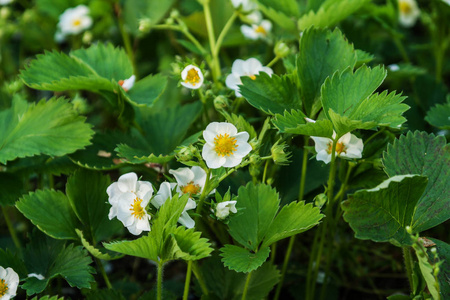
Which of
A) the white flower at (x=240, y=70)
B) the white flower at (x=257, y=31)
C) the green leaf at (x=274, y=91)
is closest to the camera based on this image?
the green leaf at (x=274, y=91)

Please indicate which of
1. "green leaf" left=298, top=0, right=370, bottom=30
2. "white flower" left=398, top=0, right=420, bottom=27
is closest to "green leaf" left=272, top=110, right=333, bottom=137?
"green leaf" left=298, top=0, right=370, bottom=30

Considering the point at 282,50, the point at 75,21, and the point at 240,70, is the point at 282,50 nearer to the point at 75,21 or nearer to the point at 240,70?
the point at 240,70

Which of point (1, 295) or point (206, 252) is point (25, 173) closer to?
point (1, 295)

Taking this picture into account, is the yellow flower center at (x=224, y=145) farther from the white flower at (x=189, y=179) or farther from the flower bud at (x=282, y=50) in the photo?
the flower bud at (x=282, y=50)

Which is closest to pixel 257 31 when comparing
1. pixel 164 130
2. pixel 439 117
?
pixel 164 130

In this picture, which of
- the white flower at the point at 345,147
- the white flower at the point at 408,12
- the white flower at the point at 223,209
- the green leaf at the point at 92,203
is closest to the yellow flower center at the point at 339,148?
the white flower at the point at 345,147

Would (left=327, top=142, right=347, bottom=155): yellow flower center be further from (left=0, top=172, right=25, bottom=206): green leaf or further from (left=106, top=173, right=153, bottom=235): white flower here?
(left=0, top=172, right=25, bottom=206): green leaf

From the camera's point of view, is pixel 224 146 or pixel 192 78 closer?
pixel 224 146
